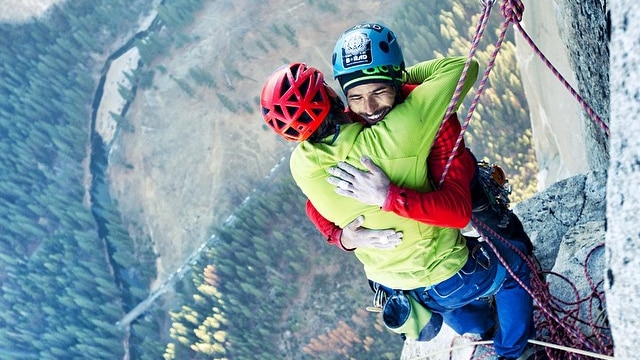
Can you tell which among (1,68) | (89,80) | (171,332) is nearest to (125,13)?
(89,80)

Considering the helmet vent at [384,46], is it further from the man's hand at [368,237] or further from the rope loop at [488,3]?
the man's hand at [368,237]

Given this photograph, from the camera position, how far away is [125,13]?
120ft

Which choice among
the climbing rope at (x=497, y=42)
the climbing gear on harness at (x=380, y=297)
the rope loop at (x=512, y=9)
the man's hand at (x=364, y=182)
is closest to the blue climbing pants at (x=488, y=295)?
the climbing gear on harness at (x=380, y=297)

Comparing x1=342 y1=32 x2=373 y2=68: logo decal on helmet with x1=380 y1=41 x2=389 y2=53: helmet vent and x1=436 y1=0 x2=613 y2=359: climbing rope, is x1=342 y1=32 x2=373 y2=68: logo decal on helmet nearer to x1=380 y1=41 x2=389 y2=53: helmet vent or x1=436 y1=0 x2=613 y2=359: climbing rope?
x1=380 y1=41 x2=389 y2=53: helmet vent

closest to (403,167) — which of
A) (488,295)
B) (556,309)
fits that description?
(488,295)

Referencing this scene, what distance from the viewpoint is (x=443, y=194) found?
7.29 feet

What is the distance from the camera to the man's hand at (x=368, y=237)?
240cm

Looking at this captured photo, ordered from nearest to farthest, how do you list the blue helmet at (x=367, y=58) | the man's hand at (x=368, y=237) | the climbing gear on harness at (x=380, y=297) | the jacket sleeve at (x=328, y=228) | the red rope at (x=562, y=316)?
1. the blue helmet at (x=367, y=58)
2. the man's hand at (x=368, y=237)
3. the jacket sleeve at (x=328, y=228)
4. the red rope at (x=562, y=316)
5. the climbing gear on harness at (x=380, y=297)

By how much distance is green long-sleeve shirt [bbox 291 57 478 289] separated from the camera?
2.14 metres

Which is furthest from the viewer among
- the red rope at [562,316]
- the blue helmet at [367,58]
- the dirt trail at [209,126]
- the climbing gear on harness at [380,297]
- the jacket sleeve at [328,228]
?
the dirt trail at [209,126]

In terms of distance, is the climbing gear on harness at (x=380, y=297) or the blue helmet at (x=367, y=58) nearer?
the blue helmet at (x=367, y=58)

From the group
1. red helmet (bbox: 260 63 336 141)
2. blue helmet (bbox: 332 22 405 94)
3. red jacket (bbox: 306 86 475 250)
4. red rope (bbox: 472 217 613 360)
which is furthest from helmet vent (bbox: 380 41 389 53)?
red rope (bbox: 472 217 613 360)

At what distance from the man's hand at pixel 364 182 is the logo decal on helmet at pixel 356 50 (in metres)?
0.46

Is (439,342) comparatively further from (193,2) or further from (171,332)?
(193,2)
